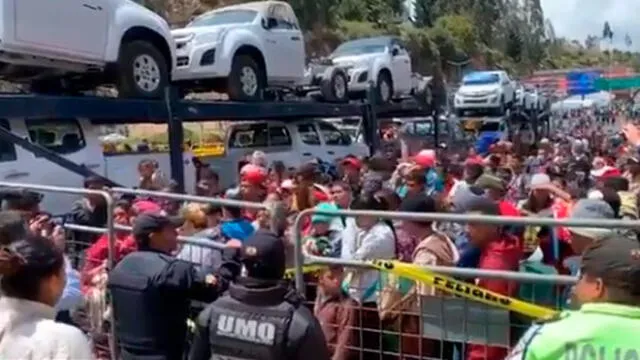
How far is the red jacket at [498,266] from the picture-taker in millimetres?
4176

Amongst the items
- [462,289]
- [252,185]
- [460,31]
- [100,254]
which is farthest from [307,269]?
[460,31]

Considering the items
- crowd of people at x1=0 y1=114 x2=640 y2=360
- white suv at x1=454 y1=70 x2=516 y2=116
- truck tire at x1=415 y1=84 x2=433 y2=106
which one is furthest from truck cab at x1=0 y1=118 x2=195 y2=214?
white suv at x1=454 y1=70 x2=516 y2=116

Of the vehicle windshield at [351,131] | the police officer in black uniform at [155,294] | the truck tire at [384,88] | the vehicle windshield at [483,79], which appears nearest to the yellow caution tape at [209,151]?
the vehicle windshield at [351,131]

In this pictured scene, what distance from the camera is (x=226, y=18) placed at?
1427 centimetres

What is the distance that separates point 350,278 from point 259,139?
1106cm

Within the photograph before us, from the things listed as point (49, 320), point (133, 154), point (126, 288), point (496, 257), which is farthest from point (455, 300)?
point (133, 154)

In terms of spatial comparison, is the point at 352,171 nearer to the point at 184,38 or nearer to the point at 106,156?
the point at 106,156

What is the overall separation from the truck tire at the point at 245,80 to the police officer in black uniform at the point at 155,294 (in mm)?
Answer: 8899

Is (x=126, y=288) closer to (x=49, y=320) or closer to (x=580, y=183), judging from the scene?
(x=49, y=320)

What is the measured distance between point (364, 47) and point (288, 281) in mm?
16073

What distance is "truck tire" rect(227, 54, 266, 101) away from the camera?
1333cm

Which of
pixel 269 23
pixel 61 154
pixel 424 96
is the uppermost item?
pixel 269 23

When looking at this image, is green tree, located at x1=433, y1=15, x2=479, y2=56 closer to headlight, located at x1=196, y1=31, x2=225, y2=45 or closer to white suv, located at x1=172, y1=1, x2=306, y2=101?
white suv, located at x1=172, y1=1, x2=306, y2=101

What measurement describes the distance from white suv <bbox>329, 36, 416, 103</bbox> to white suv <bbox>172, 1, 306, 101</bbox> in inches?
113
